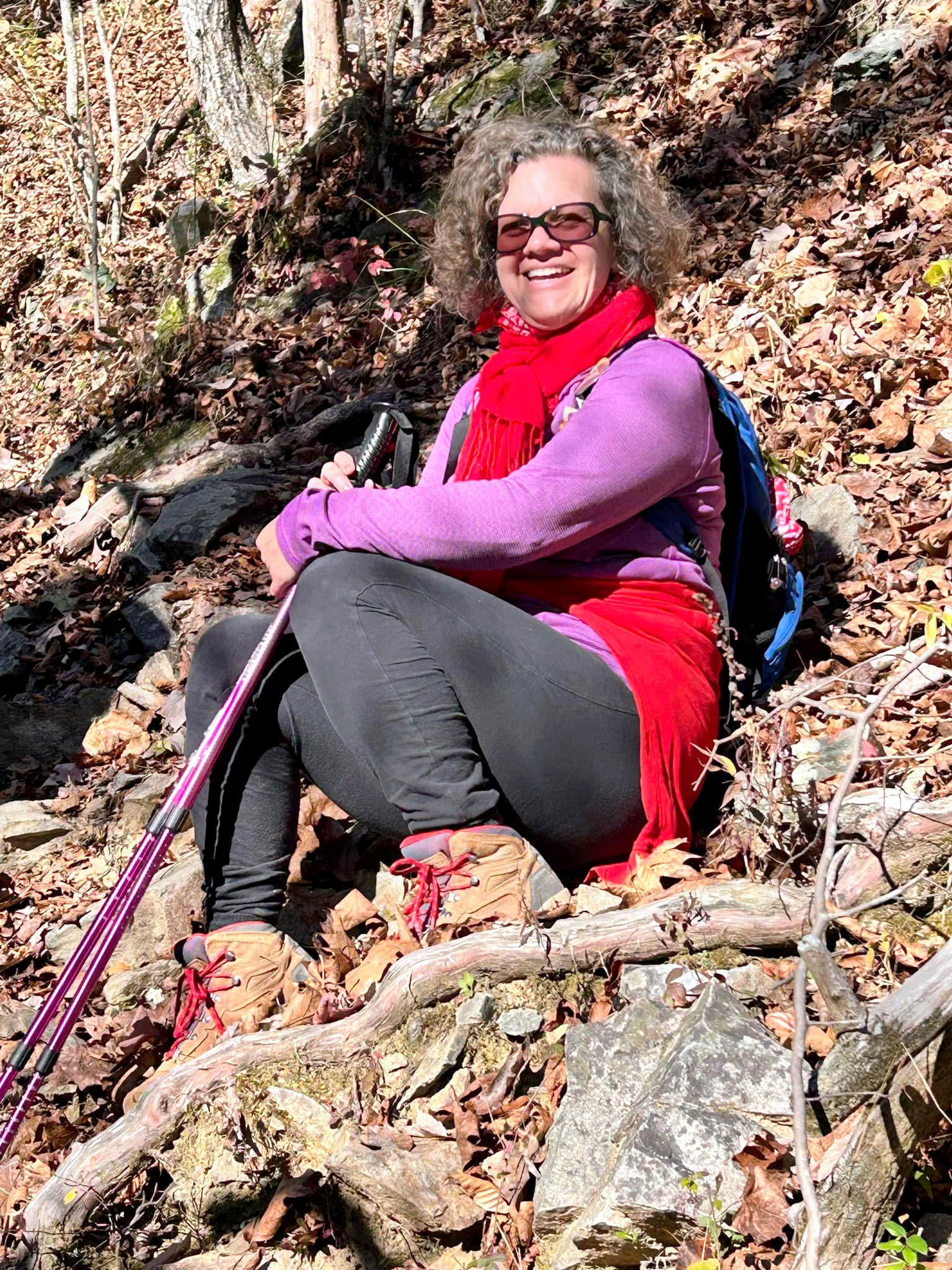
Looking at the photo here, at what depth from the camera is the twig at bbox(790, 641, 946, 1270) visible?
165cm

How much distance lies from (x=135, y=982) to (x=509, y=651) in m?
1.87

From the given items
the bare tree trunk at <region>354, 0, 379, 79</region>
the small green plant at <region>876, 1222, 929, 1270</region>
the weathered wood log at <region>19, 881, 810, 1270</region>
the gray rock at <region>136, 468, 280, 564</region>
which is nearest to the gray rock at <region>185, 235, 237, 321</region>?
the bare tree trunk at <region>354, 0, 379, 79</region>

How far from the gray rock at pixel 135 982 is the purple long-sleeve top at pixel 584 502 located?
1.57 metres

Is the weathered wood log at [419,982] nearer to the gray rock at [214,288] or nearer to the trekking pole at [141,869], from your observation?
the trekking pole at [141,869]

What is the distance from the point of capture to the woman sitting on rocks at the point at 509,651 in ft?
9.41

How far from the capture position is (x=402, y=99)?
953 cm

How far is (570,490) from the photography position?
285 centimetres

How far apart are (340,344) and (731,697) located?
5.52m

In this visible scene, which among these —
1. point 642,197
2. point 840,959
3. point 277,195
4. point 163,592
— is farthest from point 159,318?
point 840,959

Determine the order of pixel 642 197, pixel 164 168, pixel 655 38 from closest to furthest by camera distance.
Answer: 1. pixel 642 197
2. pixel 655 38
3. pixel 164 168

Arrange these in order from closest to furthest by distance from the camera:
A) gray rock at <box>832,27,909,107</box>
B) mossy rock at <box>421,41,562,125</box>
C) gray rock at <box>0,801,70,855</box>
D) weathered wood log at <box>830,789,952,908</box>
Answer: weathered wood log at <box>830,789,952,908</box>
gray rock at <box>0,801,70,855</box>
gray rock at <box>832,27,909,107</box>
mossy rock at <box>421,41,562,125</box>

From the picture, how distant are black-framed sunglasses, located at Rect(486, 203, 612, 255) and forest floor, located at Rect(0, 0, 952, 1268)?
1499mm

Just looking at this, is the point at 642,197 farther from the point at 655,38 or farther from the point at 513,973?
the point at 655,38

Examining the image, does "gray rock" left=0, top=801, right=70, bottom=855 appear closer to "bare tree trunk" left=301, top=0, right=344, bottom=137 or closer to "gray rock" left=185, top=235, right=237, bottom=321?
"gray rock" left=185, top=235, right=237, bottom=321
